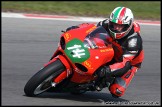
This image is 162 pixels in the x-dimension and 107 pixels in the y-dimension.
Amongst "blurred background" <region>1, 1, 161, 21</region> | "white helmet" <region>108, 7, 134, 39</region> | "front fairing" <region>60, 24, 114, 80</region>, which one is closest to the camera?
"front fairing" <region>60, 24, 114, 80</region>

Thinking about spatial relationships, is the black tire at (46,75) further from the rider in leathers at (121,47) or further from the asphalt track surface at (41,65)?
the rider in leathers at (121,47)

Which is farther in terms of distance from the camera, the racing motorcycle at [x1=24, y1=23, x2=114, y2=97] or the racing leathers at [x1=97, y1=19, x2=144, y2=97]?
the racing leathers at [x1=97, y1=19, x2=144, y2=97]

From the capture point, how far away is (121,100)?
8289 mm

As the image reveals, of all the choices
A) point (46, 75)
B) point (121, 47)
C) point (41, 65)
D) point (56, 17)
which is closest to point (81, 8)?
point (56, 17)

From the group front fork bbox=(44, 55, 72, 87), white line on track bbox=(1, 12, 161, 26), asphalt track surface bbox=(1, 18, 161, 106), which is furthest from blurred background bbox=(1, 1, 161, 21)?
front fork bbox=(44, 55, 72, 87)

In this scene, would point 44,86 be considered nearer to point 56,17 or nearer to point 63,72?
point 63,72

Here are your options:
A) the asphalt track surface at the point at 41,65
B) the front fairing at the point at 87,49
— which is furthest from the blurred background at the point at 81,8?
the front fairing at the point at 87,49

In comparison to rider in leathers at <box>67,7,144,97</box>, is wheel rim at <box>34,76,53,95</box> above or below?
below

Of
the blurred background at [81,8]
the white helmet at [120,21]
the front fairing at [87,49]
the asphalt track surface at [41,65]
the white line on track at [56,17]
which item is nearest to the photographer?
the front fairing at [87,49]

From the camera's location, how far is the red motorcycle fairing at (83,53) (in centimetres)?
728

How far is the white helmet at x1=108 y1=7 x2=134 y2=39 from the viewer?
24.5ft

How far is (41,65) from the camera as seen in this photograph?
1011 centimetres

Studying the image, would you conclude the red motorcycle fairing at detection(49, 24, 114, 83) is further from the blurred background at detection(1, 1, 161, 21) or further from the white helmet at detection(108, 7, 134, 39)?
the blurred background at detection(1, 1, 161, 21)

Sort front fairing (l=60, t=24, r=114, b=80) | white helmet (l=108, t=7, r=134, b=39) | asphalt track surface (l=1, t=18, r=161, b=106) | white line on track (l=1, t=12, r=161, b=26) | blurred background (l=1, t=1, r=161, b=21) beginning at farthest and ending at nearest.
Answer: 1. blurred background (l=1, t=1, r=161, b=21)
2. white line on track (l=1, t=12, r=161, b=26)
3. asphalt track surface (l=1, t=18, r=161, b=106)
4. white helmet (l=108, t=7, r=134, b=39)
5. front fairing (l=60, t=24, r=114, b=80)
